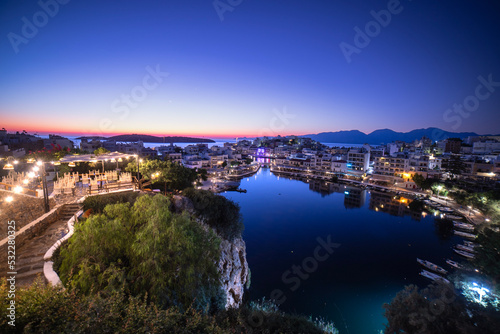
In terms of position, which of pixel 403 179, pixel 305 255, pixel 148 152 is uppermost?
pixel 148 152

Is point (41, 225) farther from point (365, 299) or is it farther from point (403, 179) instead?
point (403, 179)

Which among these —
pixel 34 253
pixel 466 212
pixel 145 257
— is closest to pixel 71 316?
pixel 145 257

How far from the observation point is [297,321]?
8164mm

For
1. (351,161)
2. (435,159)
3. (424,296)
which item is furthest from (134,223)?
(435,159)

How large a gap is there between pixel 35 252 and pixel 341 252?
23631mm

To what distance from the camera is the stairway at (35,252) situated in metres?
5.47

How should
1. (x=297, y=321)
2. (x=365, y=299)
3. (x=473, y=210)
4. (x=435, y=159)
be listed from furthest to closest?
(x=435, y=159), (x=473, y=210), (x=365, y=299), (x=297, y=321)

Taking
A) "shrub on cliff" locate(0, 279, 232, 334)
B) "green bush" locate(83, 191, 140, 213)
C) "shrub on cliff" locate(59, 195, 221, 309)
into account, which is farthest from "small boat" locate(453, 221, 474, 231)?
"green bush" locate(83, 191, 140, 213)

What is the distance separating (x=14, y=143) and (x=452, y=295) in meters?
56.3

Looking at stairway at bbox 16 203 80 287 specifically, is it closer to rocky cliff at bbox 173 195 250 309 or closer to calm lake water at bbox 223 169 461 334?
rocky cliff at bbox 173 195 250 309

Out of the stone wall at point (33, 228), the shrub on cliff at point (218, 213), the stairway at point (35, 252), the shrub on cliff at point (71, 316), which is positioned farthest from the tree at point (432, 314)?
the stone wall at point (33, 228)

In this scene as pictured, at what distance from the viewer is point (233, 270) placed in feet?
41.3

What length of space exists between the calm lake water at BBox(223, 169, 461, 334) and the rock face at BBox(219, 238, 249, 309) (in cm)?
327

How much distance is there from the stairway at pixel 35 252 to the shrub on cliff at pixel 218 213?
21.2 feet
